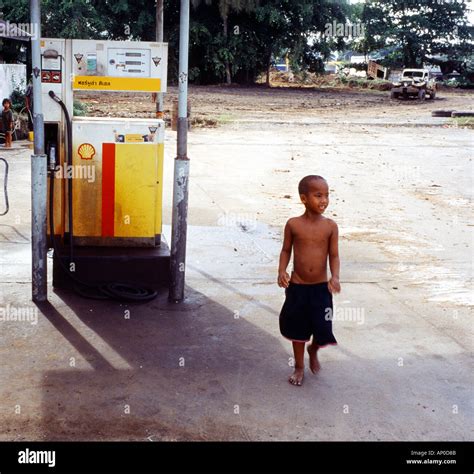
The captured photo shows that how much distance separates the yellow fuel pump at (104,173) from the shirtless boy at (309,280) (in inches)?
74.5

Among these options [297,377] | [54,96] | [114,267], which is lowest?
[297,377]

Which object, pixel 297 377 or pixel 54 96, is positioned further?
pixel 54 96

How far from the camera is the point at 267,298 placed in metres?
6.33

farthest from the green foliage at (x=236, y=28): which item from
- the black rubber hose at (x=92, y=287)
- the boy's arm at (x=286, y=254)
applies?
the boy's arm at (x=286, y=254)

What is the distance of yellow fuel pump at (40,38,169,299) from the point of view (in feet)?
20.4

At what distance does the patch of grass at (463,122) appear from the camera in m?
27.6

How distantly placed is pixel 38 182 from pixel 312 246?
7.65 ft

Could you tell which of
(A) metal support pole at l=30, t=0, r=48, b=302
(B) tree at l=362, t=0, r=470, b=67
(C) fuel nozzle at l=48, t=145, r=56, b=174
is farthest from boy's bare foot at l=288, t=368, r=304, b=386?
(B) tree at l=362, t=0, r=470, b=67

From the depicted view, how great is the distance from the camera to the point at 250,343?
5242 mm

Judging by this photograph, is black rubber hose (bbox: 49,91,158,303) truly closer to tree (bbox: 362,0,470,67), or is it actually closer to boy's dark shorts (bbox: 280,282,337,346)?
boy's dark shorts (bbox: 280,282,337,346)

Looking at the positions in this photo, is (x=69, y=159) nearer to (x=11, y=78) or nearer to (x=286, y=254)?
(x=286, y=254)

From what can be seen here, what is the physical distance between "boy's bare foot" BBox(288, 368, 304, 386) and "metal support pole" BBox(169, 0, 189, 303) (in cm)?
173

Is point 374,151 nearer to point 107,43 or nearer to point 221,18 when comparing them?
point 107,43

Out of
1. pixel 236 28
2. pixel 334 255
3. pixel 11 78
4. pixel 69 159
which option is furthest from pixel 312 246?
pixel 236 28
